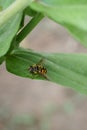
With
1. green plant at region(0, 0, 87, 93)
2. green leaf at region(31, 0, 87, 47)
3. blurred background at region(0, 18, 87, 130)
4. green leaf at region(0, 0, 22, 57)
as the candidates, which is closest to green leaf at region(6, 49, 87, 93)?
green plant at region(0, 0, 87, 93)

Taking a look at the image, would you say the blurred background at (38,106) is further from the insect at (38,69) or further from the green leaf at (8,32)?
the green leaf at (8,32)

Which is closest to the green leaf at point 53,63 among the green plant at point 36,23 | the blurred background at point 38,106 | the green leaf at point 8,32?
the green plant at point 36,23

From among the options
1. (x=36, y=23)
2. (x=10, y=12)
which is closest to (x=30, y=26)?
(x=36, y=23)

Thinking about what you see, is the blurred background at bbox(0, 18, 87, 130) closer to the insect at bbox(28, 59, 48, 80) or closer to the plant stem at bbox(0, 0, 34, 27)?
the insect at bbox(28, 59, 48, 80)

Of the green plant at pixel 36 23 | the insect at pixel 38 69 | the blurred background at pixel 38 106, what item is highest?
the green plant at pixel 36 23

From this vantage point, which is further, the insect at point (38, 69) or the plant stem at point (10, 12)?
the insect at point (38, 69)

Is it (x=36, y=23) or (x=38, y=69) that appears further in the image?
(x=38, y=69)

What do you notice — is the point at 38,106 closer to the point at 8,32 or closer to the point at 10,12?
the point at 8,32
